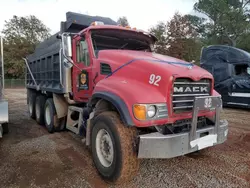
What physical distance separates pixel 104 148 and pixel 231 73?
883 cm

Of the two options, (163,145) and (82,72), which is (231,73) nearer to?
(82,72)

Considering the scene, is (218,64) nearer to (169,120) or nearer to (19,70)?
(169,120)

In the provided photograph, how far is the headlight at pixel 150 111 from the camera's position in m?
2.71

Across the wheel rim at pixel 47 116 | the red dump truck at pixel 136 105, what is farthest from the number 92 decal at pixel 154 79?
the wheel rim at pixel 47 116

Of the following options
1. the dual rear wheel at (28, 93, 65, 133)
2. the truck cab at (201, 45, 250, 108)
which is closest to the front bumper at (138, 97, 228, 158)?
the dual rear wheel at (28, 93, 65, 133)

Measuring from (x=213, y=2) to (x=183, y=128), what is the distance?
31.9 m

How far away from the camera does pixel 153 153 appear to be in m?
2.74

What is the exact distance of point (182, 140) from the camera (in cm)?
279

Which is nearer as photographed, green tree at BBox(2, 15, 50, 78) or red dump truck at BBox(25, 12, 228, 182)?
red dump truck at BBox(25, 12, 228, 182)

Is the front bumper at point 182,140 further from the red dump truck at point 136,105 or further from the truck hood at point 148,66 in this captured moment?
the truck hood at point 148,66

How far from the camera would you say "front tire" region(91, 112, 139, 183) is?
2.83m

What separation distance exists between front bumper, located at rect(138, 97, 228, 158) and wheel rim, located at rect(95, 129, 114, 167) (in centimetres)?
60

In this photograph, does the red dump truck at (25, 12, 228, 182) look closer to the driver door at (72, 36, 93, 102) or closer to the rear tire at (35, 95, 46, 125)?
the driver door at (72, 36, 93, 102)

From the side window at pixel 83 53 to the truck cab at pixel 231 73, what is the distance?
7.78m
